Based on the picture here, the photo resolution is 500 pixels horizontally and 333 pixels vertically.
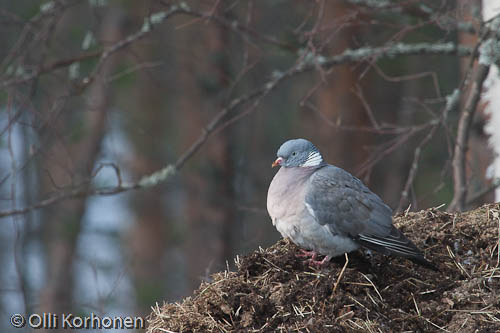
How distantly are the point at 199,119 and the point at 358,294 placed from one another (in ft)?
21.2

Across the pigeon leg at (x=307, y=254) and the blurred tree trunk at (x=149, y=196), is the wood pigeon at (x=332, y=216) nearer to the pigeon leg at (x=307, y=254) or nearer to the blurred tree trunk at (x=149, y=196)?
the pigeon leg at (x=307, y=254)

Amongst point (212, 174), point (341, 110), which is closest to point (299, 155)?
point (212, 174)

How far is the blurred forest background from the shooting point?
526 cm

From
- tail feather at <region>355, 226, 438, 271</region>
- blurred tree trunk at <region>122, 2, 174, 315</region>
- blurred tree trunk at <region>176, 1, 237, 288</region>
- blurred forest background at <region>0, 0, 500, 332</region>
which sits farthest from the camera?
blurred tree trunk at <region>122, 2, 174, 315</region>

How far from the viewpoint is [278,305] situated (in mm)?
3258

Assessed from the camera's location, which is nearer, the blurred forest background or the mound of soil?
the mound of soil

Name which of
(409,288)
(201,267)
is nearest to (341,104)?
(201,267)

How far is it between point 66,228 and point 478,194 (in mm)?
6590

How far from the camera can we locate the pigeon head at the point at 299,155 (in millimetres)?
4197

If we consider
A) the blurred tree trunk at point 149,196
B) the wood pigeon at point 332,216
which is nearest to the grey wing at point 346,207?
the wood pigeon at point 332,216

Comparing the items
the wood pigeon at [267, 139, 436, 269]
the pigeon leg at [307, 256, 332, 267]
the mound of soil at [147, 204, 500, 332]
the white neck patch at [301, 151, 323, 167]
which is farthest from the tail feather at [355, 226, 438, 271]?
the white neck patch at [301, 151, 323, 167]

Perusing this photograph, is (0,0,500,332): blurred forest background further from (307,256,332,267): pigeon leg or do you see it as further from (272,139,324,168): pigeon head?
(307,256,332,267): pigeon leg

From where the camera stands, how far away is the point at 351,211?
150 inches

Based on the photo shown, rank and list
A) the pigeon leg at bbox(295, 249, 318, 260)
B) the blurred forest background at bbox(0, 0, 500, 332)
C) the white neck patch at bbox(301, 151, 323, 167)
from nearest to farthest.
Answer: the pigeon leg at bbox(295, 249, 318, 260)
the white neck patch at bbox(301, 151, 323, 167)
the blurred forest background at bbox(0, 0, 500, 332)
